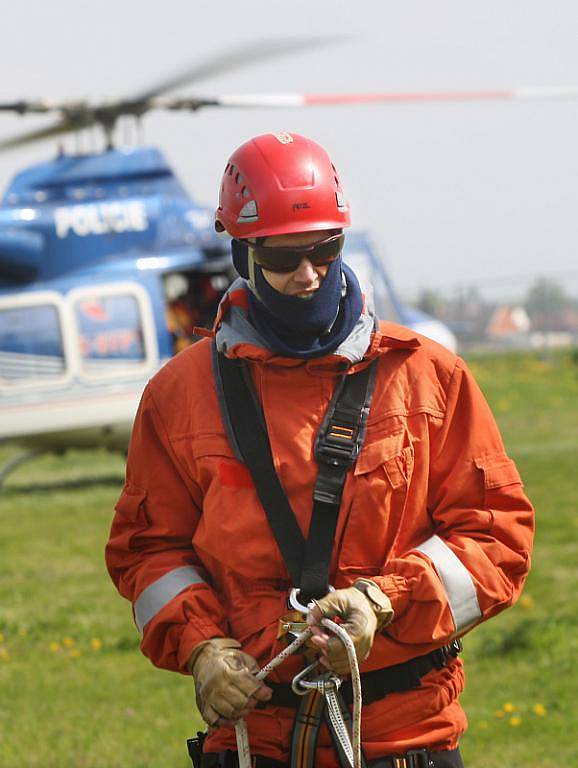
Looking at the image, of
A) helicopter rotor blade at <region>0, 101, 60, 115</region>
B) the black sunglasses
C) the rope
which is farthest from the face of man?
helicopter rotor blade at <region>0, 101, 60, 115</region>

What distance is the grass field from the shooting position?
5473mm

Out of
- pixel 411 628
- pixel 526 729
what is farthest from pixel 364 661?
pixel 526 729

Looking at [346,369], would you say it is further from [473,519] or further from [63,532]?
[63,532]

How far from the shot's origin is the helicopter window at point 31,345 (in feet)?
40.5

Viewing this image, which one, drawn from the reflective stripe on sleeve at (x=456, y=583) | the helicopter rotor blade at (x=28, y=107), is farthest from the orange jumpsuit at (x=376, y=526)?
the helicopter rotor blade at (x=28, y=107)

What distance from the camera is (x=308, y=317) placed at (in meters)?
2.81

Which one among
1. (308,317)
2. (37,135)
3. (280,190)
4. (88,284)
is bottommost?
(88,284)

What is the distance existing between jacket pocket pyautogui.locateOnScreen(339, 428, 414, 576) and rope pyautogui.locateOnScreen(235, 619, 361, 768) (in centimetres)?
19

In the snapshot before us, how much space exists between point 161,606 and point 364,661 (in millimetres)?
466

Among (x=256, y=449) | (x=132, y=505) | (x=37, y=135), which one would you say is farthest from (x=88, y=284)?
(x=256, y=449)

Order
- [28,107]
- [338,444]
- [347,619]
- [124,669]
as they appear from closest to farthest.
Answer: [347,619], [338,444], [124,669], [28,107]

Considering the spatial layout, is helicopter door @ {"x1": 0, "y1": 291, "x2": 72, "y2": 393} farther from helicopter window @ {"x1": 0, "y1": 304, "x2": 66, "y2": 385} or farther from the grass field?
the grass field

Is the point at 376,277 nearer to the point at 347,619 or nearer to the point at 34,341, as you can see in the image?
the point at 34,341

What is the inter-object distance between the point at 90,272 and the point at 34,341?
87 centimetres
